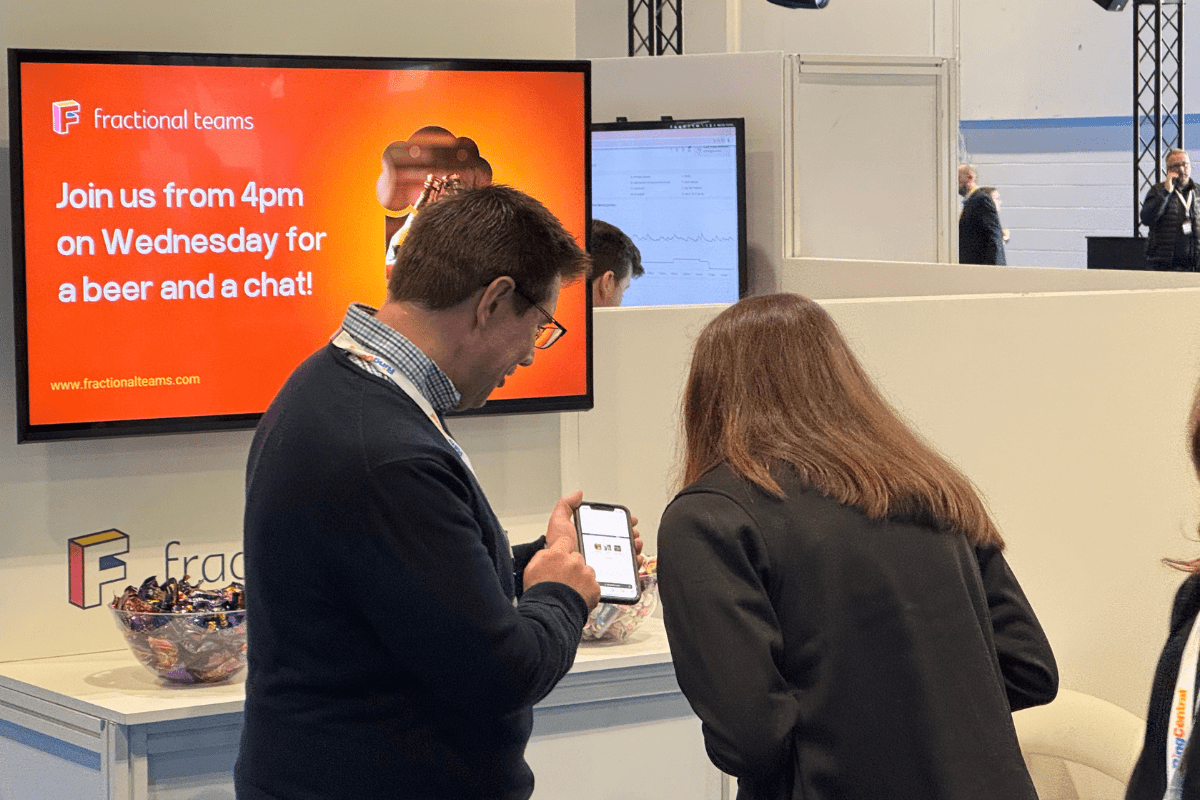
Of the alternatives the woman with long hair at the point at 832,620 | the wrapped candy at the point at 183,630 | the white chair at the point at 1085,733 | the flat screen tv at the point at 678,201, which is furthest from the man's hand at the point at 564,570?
the flat screen tv at the point at 678,201

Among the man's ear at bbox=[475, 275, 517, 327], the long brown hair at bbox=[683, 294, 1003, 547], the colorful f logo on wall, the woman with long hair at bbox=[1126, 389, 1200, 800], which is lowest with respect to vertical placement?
the colorful f logo on wall

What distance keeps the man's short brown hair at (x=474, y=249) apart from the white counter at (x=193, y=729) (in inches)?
44.7

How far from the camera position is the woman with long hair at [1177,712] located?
48.9 inches

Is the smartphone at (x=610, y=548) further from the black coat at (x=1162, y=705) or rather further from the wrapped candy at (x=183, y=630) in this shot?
the black coat at (x=1162, y=705)

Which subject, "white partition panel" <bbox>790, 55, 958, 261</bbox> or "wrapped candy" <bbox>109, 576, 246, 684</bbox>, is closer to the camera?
"wrapped candy" <bbox>109, 576, 246, 684</bbox>

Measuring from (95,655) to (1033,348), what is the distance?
6.87 feet

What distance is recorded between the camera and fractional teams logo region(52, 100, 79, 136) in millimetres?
2469

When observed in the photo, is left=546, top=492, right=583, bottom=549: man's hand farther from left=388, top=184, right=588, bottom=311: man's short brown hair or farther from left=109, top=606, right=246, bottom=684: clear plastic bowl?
left=109, top=606, right=246, bottom=684: clear plastic bowl

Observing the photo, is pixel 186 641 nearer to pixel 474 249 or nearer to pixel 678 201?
pixel 474 249

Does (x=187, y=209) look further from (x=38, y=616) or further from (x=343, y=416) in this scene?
(x=343, y=416)

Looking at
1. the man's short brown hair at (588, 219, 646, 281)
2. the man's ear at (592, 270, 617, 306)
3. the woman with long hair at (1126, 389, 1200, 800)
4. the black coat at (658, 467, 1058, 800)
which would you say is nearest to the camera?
the woman with long hair at (1126, 389, 1200, 800)

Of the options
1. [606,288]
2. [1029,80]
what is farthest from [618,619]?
[1029,80]

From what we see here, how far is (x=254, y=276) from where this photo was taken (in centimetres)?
264

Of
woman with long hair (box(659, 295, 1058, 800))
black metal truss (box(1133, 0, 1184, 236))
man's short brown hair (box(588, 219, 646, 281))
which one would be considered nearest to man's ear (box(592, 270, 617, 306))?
man's short brown hair (box(588, 219, 646, 281))
